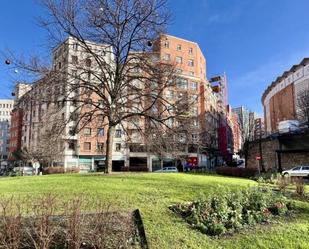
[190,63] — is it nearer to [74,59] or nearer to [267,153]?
[267,153]

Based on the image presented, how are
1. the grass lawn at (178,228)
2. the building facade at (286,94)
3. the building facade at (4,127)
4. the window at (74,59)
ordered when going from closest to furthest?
the grass lawn at (178,228) → the window at (74,59) → the building facade at (286,94) → the building facade at (4,127)

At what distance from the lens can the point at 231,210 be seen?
23.5 feet

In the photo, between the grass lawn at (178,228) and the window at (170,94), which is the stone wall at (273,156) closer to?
the window at (170,94)

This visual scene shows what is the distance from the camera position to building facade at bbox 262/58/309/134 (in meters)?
64.5

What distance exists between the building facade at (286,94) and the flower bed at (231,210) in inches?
2091

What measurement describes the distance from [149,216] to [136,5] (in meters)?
12.6

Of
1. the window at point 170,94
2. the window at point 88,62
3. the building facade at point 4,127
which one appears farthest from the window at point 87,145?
the building facade at point 4,127

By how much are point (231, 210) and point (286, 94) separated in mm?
73015

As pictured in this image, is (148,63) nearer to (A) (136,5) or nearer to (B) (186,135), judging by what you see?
(A) (136,5)

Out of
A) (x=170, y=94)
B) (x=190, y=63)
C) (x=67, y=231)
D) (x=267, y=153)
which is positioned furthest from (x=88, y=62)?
(x=190, y=63)

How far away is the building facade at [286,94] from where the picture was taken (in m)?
64.5

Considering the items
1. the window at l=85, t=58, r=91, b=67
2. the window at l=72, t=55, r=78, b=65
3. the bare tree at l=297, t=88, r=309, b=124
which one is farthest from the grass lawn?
the bare tree at l=297, t=88, r=309, b=124

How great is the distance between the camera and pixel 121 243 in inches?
227

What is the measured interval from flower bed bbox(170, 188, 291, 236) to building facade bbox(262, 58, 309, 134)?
53109 millimetres
